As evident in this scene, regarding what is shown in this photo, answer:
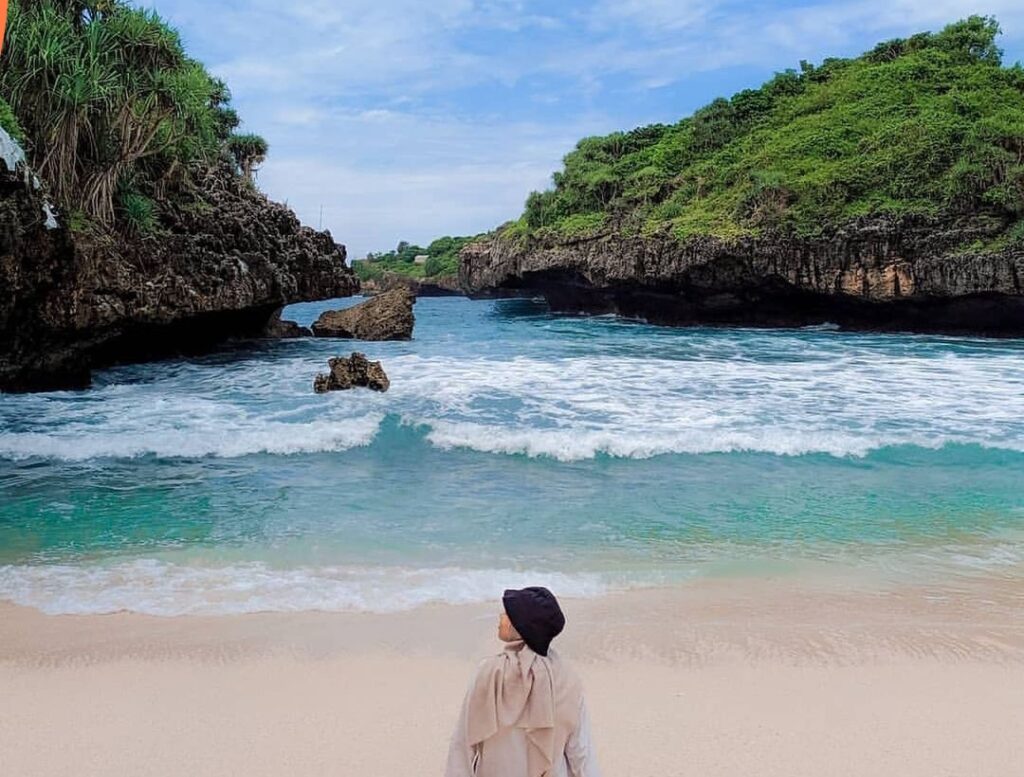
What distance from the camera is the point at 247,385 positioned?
13102 millimetres

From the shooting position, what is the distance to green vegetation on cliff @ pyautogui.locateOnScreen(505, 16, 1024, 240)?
947 inches

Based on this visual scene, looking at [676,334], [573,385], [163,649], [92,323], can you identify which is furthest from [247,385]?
[676,334]

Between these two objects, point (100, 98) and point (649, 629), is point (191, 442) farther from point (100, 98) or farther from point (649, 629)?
point (649, 629)

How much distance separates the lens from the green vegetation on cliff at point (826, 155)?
24.0 metres

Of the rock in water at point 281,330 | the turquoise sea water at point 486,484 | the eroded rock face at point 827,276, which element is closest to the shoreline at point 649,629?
the turquoise sea water at point 486,484

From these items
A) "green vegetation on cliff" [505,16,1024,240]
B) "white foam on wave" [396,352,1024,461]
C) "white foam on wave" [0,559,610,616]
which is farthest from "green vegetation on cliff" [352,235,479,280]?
"white foam on wave" [0,559,610,616]

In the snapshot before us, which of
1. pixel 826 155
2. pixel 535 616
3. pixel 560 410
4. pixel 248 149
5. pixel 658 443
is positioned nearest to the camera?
pixel 535 616

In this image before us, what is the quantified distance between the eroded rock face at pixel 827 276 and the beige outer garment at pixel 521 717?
23.4 meters

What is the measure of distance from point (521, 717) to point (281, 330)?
2089cm

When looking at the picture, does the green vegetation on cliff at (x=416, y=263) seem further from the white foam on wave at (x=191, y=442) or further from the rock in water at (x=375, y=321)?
the white foam on wave at (x=191, y=442)

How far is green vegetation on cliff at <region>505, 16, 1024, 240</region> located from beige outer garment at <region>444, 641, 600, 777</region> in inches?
938

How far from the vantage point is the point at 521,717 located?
213cm

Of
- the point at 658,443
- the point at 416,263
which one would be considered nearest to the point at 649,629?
the point at 658,443

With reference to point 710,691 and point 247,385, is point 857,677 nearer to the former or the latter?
point 710,691
